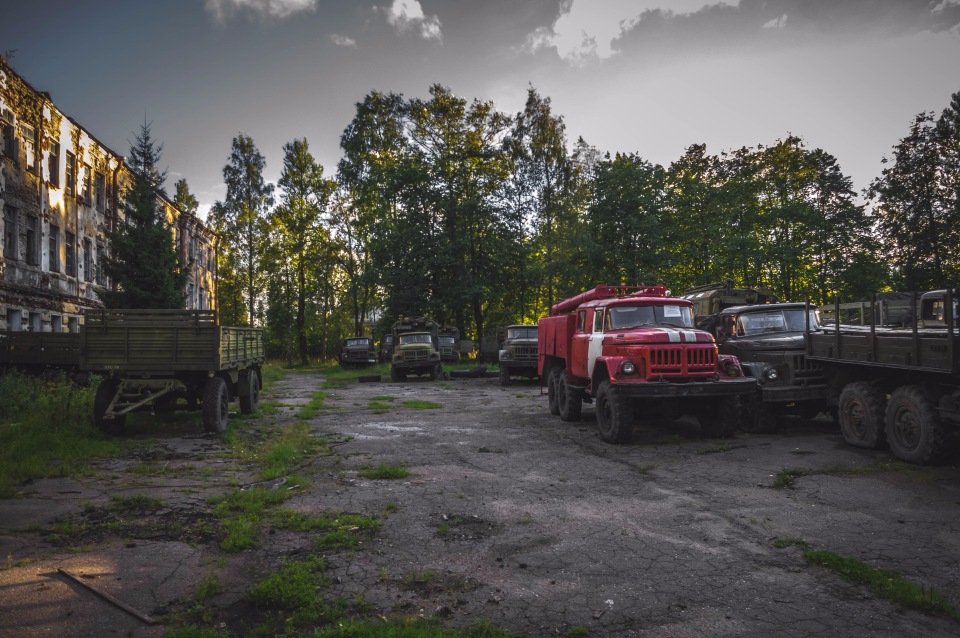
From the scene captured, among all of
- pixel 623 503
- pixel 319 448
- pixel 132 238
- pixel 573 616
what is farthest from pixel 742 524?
pixel 132 238

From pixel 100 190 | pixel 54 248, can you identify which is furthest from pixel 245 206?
pixel 54 248

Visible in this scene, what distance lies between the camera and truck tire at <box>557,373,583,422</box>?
11953 mm

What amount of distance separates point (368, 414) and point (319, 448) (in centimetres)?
438

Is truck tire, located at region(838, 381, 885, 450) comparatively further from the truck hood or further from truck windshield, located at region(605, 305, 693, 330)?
truck windshield, located at region(605, 305, 693, 330)

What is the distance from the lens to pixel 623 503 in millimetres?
5977

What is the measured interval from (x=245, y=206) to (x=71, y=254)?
18.5 metres

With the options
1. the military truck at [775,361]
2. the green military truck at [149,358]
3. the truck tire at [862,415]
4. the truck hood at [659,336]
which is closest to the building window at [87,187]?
the green military truck at [149,358]

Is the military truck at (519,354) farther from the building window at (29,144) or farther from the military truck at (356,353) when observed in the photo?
the building window at (29,144)

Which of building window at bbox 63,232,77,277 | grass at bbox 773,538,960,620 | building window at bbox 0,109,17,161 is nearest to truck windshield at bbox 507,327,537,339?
grass at bbox 773,538,960,620

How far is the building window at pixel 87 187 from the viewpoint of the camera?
83.1 feet

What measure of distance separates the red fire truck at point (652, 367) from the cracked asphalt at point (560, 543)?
0.85 meters

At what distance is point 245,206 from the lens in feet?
137

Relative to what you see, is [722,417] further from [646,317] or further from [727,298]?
[727,298]

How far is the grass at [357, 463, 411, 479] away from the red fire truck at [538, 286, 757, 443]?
375 centimetres
